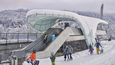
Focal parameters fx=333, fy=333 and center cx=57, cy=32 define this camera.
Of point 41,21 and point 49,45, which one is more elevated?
point 41,21

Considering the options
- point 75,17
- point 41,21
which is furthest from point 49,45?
point 41,21

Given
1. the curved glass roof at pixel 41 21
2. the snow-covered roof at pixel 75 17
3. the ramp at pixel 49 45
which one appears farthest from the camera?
the curved glass roof at pixel 41 21

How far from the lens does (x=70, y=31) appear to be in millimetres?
40500

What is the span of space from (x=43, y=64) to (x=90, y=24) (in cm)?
2429

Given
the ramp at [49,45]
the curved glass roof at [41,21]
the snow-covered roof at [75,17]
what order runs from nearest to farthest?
1. the ramp at [49,45]
2. the snow-covered roof at [75,17]
3. the curved glass roof at [41,21]

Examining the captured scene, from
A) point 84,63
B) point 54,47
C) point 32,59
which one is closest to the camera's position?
point 32,59

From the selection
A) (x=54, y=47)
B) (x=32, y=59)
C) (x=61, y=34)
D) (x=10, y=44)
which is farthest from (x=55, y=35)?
(x=32, y=59)

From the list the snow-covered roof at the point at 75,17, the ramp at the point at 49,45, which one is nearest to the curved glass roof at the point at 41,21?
the snow-covered roof at the point at 75,17

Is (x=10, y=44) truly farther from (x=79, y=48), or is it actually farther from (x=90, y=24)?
(x=90, y=24)

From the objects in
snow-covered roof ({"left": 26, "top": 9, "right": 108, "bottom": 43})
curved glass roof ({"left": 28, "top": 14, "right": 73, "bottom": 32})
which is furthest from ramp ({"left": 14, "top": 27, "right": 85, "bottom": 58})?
curved glass roof ({"left": 28, "top": 14, "right": 73, "bottom": 32})

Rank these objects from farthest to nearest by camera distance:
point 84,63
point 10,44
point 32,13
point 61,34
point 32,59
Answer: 1. point 32,13
2. point 10,44
3. point 61,34
4. point 84,63
5. point 32,59

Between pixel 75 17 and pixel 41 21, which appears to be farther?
pixel 41 21

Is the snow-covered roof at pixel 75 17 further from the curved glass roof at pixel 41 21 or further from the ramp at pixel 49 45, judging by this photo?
the ramp at pixel 49 45

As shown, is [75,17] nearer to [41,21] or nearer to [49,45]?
[41,21]
